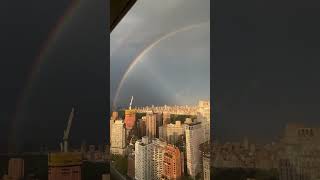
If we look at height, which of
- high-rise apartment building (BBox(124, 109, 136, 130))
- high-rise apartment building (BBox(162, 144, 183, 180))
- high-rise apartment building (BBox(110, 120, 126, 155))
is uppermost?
high-rise apartment building (BBox(124, 109, 136, 130))

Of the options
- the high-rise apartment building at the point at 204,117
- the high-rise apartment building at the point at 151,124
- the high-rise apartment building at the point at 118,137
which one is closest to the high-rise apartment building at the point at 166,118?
the high-rise apartment building at the point at 151,124

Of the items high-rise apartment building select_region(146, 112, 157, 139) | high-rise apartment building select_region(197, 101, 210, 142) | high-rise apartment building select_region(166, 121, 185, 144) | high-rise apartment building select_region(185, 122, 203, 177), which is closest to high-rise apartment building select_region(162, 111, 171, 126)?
high-rise apartment building select_region(166, 121, 185, 144)

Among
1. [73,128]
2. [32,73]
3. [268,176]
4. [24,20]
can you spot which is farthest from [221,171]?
[24,20]

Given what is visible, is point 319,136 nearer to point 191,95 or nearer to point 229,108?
point 229,108

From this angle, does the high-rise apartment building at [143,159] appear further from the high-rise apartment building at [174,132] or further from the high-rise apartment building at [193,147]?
the high-rise apartment building at [193,147]

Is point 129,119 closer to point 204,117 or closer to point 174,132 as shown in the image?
point 174,132

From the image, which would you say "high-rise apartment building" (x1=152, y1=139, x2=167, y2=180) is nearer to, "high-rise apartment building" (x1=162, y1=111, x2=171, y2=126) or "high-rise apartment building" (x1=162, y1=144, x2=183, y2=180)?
"high-rise apartment building" (x1=162, y1=144, x2=183, y2=180)
